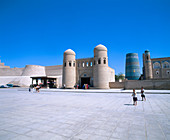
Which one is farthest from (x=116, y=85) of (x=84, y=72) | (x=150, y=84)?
(x=84, y=72)

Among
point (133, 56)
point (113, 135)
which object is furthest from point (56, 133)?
point (133, 56)

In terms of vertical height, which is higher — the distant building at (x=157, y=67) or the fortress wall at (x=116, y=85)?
the distant building at (x=157, y=67)

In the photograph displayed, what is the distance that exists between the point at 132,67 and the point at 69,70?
119 feet

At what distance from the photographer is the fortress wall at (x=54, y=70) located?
6185cm

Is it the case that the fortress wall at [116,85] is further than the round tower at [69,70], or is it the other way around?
the round tower at [69,70]

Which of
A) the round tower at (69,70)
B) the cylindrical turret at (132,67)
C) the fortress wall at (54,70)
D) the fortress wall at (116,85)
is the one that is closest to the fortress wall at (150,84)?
the fortress wall at (116,85)

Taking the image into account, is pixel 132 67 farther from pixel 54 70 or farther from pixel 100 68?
pixel 54 70

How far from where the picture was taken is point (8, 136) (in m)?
3.37

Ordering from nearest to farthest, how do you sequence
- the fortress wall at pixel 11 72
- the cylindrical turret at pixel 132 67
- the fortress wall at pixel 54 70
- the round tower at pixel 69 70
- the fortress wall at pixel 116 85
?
the fortress wall at pixel 116 85
the round tower at pixel 69 70
the cylindrical turret at pixel 132 67
the fortress wall at pixel 54 70
the fortress wall at pixel 11 72

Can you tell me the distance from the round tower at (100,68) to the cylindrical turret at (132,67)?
3169 cm

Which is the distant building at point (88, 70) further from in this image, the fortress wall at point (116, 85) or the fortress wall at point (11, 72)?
the fortress wall at point (11, 72)

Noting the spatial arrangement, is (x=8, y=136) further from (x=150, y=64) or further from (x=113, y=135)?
(x=150, y=64)

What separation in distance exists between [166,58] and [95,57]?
3129 cm

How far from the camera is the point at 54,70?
64.2 meters
